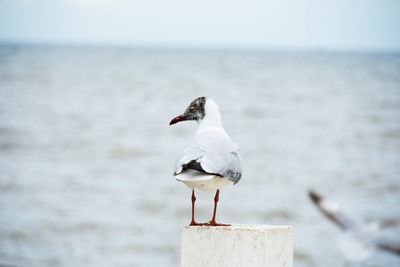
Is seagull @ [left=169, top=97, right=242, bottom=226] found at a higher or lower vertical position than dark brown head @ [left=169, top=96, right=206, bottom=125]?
lower

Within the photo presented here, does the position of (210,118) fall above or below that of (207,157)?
above

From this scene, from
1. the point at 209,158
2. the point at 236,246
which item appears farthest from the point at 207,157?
the point at 236,246

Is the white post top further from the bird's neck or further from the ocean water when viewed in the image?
the ocean water

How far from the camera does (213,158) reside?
114 inches

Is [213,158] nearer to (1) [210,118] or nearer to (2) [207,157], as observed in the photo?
(2) [207,157]

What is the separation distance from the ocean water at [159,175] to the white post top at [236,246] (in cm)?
511

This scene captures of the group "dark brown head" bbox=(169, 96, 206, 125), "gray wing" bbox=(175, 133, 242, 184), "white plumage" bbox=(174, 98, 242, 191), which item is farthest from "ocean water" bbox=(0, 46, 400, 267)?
"gray wing" bbox=(175, 133, 242, 184)

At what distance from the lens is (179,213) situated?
32.9ft

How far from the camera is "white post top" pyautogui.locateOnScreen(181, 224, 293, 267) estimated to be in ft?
9.02

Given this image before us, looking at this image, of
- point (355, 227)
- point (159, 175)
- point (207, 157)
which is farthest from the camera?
point (159, 175)

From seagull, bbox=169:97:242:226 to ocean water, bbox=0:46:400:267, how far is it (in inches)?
191

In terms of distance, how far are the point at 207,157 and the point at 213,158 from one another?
0.04 m

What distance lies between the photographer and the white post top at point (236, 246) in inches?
108

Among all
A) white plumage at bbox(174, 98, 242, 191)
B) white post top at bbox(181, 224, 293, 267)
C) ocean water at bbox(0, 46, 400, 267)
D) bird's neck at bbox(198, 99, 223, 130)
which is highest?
ocean water at bbox(0, 46, 400, 267)
